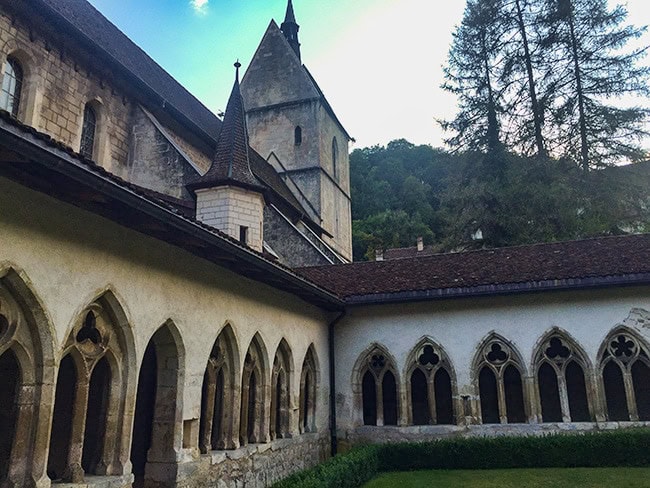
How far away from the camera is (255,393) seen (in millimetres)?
9000

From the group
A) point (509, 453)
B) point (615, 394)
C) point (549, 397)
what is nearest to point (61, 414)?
point (509, 453)

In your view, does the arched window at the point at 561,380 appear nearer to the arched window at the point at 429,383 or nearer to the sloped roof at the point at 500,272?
the sloped roof at the point at 500,272

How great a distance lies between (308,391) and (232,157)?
6175mm

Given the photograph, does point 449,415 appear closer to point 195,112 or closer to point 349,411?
point 349,411

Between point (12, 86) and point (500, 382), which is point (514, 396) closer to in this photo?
point (500, 382)

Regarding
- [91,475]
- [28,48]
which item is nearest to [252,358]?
[91,475]

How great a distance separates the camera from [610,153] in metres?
22.0

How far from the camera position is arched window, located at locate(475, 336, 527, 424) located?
11031 mm

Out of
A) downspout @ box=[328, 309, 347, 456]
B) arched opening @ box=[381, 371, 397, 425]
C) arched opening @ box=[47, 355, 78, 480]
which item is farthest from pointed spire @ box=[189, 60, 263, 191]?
arched opening @ box=[47, 355, 78, 480]

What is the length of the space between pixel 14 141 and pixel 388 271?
997cm

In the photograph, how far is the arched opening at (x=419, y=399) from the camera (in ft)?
41.6

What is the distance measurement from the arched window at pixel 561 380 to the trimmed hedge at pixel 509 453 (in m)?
1.06

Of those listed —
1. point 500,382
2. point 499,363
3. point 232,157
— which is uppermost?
point 232,157

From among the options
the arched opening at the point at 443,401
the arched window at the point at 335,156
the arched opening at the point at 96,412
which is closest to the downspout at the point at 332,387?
the arched opening at the point at 443,401
